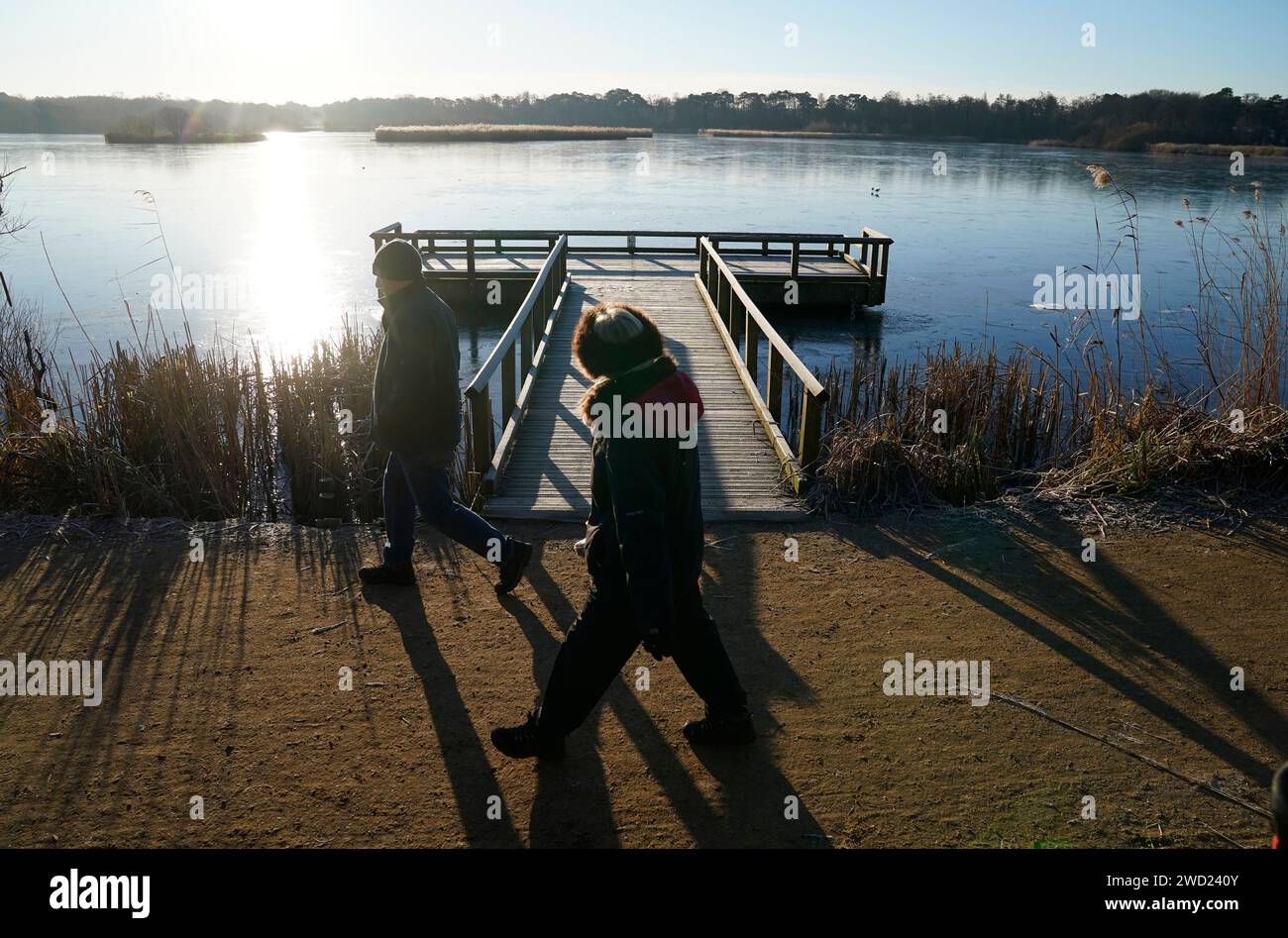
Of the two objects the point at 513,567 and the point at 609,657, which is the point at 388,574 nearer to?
the point at 513,567

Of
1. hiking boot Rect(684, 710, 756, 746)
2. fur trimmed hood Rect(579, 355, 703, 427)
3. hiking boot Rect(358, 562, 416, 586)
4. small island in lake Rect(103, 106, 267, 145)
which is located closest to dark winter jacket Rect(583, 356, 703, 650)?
fur trimmed hood Rect(579, 355, 703, 427)

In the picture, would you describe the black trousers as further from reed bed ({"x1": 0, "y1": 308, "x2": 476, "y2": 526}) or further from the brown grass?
the brown grass

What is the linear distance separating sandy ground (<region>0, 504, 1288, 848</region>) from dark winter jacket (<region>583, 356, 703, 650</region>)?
2.71 feet

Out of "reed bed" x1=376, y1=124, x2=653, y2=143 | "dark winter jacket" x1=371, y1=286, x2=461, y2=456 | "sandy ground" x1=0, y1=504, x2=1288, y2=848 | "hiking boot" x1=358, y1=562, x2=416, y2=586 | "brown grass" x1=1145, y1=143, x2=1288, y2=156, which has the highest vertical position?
"reed bed" x1=376, y1=124, x2=653, y2=143

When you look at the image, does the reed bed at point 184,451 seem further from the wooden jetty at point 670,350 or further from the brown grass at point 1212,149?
the brown grass at point 1212,149

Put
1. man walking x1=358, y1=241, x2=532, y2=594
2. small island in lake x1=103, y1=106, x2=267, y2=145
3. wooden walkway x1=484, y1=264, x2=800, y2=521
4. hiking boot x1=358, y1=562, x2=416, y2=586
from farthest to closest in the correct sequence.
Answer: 1. small island in lake x1=103, y1=106, x2=267, y2=145
2. wooden walkway x1=484, y1=264, x2=800, y2=521
3. hiking boot x1=358, y1=562, x2=416, y2=586
4. man walking x1=358, y1=241, x2=532, y2=594

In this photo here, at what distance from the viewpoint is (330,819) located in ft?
10.2

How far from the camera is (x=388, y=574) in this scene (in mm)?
4914

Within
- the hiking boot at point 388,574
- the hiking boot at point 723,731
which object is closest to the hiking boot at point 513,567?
the hiking boot at point 388,574

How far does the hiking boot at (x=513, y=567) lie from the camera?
188 inches

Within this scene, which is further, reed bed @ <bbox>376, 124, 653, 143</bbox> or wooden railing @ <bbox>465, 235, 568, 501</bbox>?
reed bed @ <bbox>376, 124, 653, 143</bbox>

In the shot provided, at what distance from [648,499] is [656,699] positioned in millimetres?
1356

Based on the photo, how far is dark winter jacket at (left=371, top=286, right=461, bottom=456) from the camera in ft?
14.4

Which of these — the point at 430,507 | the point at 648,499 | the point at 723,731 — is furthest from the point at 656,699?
the point at 430,507
